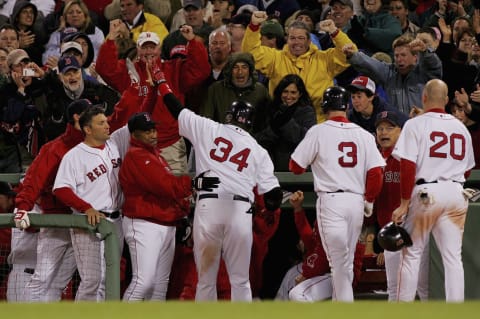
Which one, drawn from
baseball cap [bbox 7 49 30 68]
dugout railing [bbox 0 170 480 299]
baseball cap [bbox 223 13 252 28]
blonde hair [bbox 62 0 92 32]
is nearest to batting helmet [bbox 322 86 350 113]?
dugout railing [bbox 0 170 480 299]

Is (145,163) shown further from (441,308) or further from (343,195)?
(441,308)

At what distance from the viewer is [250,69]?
32.1 ft

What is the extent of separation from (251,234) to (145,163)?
100cm

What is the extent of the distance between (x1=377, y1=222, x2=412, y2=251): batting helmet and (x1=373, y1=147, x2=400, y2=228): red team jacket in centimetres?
74

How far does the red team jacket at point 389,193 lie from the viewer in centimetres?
894

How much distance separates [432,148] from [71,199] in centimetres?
275

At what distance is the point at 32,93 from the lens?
10461 mm

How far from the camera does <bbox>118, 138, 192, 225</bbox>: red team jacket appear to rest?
874 cm

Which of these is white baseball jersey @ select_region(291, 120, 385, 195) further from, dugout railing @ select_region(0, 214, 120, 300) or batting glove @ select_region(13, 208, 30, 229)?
batting glove @ select_region(13, 208, 30, 229)

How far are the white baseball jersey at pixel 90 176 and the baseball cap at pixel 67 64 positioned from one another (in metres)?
1.43

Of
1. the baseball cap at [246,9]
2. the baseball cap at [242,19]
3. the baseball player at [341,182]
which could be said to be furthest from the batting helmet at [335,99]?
the baseball cap at [246,9]

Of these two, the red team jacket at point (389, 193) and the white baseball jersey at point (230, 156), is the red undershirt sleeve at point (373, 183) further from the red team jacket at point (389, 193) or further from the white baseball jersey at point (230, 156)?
the white baseball jersey at point (230, 156)

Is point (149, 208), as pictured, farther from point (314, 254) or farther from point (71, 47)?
point (71, 47)

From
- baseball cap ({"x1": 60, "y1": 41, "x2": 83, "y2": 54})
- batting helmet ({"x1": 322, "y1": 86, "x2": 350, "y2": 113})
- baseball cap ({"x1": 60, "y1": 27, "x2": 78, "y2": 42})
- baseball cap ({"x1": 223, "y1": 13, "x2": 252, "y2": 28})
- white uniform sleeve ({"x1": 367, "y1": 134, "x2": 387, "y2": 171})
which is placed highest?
baseball cap ({"x1": 223, "y1": 13, "x2": 252, "y2": 28})
